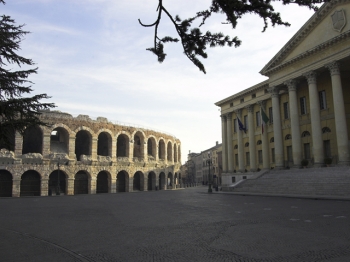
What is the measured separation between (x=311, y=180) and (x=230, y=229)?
59.2ft

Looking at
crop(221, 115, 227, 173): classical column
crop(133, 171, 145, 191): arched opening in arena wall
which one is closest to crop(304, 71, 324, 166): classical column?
crop(221, 115, 227, 173): classical column

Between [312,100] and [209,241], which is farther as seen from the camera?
[312,100]

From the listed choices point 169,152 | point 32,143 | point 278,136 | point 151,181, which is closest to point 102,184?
point 151,181

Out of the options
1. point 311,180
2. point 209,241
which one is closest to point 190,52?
point 209,241

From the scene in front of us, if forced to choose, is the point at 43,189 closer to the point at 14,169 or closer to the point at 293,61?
the point at 14,169

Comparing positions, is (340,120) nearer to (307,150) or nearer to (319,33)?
(307,150)

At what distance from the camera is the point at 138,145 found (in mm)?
54125

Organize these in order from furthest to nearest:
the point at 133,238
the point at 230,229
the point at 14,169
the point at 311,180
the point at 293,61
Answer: the point at 14,169 → the point at 293,61 → the point at 311,180 → the point at 230,229 → the point at 133,238

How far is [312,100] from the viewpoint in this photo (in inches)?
1127

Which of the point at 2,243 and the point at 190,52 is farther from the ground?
the point at 190,52

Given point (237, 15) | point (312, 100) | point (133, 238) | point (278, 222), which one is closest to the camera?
point (237, 15)

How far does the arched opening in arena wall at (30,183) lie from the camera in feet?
128

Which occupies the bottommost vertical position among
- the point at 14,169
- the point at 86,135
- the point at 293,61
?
the point at 14,169

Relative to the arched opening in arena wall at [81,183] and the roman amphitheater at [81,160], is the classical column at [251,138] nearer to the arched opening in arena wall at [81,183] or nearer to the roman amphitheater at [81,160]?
the roman amphitheater at [81,160]
